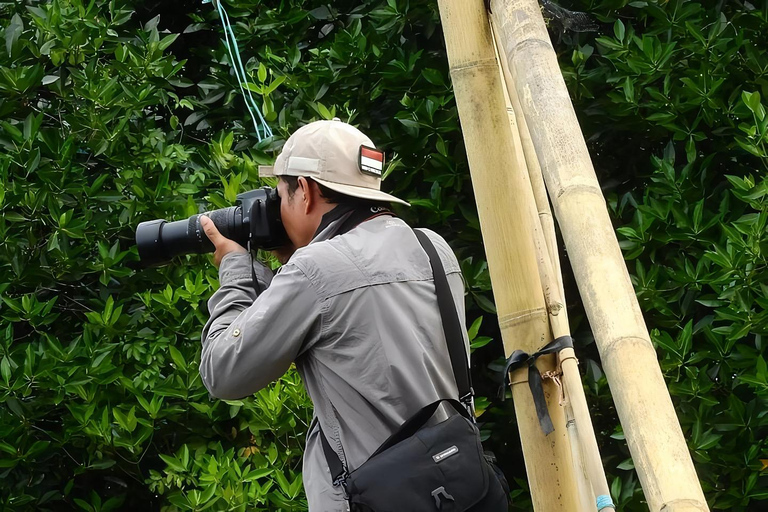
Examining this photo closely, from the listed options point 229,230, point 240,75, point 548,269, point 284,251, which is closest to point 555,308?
point 548,269

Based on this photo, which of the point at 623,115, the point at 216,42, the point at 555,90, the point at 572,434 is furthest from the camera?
the point at 216,42

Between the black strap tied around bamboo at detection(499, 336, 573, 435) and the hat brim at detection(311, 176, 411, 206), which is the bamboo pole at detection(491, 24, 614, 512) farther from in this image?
the hat brim at detection(311, 176, 411, 206)

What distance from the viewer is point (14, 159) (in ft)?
13.2

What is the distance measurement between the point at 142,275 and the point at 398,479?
2252mm

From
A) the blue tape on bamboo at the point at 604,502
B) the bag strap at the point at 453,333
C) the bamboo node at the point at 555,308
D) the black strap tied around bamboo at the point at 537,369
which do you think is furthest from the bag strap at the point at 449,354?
the blue tape on bamboo at the point at 604,502

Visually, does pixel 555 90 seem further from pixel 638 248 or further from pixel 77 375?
pixel 77 375

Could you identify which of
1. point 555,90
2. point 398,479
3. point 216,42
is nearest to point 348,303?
point 398,479

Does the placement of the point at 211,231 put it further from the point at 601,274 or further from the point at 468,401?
the point at 601,274

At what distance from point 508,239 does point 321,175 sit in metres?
0.48

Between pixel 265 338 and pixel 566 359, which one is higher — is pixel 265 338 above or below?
above

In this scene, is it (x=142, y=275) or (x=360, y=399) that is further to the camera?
(x=142, y=275)

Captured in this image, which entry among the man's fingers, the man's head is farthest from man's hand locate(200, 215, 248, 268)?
the man's head

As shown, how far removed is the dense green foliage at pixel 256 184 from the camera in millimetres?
3717

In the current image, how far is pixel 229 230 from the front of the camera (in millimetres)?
2686
